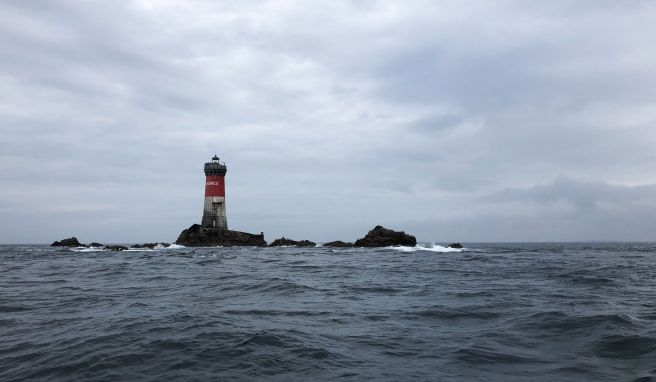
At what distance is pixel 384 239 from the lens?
238 ft

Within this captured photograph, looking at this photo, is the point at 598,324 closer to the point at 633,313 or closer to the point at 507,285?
the point at 633,313

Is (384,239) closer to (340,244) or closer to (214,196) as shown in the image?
(340,244)

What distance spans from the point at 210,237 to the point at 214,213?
3.94 metres

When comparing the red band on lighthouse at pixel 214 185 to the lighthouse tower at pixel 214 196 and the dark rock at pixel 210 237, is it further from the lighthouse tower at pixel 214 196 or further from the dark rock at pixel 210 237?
the dark rock at pixel 210 237

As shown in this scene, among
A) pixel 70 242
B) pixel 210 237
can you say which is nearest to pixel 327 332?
pixel 210 237

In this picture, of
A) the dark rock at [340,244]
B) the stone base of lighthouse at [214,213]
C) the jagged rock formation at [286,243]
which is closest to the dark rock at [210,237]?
the stone base of lighthouse at [214,213]

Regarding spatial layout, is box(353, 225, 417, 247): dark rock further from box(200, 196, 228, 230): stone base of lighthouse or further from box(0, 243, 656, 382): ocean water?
box(0, 243, 656, 382): ocean water

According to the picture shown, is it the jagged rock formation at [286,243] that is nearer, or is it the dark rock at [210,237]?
the dark rock at [210,237]

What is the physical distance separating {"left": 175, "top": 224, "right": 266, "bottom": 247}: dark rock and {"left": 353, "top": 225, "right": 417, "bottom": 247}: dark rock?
19663 millimetres

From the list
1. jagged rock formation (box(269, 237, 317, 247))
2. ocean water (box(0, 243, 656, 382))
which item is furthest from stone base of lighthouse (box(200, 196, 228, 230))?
ocean water (box(0, 243, 656, 382))

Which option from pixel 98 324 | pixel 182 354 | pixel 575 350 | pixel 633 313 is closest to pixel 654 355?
pixel 575 350

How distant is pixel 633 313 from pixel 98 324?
15178mm

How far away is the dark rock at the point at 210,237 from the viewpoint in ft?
237

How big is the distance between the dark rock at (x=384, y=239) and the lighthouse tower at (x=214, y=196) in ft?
75.5
